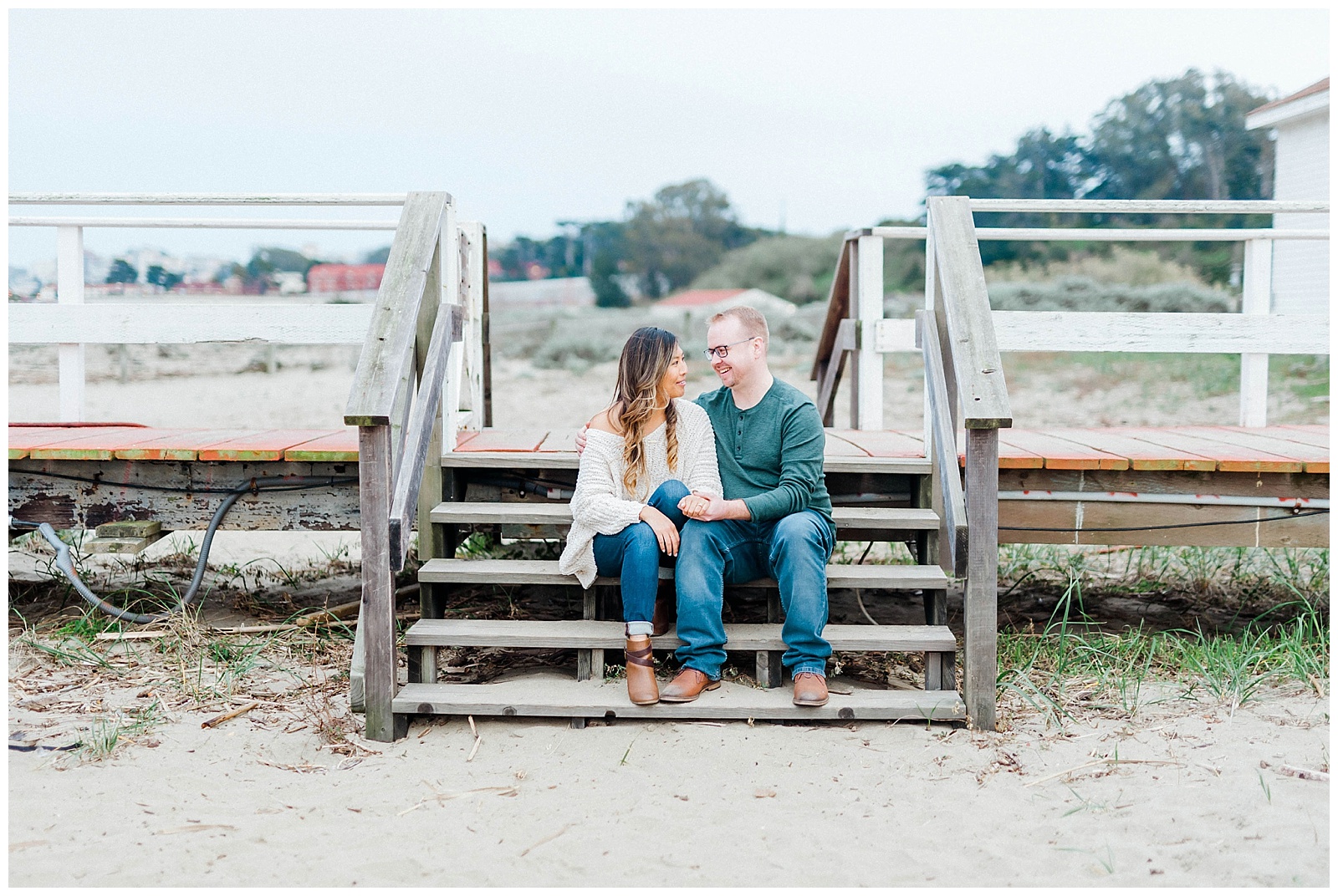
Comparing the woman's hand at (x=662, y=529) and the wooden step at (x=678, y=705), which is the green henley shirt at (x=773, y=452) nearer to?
the woman's hand at (x=662, y=529)

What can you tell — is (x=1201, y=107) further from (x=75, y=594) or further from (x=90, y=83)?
(x=90, y=83)

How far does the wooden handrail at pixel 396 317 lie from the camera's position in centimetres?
310

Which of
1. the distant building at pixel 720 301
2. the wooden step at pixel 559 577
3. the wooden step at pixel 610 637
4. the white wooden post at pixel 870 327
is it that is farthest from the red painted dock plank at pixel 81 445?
the distant building at pixel 720 301

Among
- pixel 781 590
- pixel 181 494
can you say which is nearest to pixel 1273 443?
pixel 781 590

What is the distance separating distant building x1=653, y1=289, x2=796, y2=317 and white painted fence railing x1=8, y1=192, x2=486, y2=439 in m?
22.9

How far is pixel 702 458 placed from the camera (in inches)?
136

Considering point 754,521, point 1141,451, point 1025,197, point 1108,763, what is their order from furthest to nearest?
1. point 1025,197
2. point 1141,451
3. point 754,521
4. point 1108,763

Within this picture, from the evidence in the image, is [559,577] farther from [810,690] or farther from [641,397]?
[810,690]

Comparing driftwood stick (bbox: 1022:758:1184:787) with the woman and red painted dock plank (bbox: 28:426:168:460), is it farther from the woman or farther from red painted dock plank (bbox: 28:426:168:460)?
red painted dock plank (bbox: 28:426:168:460)

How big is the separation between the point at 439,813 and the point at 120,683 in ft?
5.54

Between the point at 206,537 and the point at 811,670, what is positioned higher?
the point at 206,537

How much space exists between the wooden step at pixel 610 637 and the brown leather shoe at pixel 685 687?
0.50ft

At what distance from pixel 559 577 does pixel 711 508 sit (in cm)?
63

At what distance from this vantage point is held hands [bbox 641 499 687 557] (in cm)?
326
